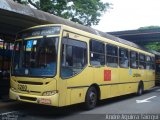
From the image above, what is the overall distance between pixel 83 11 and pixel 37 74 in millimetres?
18402

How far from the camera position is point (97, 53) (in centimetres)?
1078

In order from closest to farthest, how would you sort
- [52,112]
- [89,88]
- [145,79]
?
[52,112] < [89,88] < [145,79]

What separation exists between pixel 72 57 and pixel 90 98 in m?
1.92

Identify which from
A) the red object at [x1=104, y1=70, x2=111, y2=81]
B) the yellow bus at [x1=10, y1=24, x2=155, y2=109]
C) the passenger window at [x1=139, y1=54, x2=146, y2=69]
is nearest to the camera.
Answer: the yellow bus at [x1=10, y1=24, x2=155, y2=109]

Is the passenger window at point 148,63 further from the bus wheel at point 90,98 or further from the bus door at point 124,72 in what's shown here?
the bus wheel at point 90,98

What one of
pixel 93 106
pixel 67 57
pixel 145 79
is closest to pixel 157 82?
pixel 145 79

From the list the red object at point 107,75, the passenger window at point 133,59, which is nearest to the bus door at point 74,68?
the red object at point 107,75

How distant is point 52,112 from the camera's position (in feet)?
30.9

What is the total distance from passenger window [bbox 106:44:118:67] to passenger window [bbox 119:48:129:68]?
1.80 feet

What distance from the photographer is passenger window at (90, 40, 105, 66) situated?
1039 centimetres

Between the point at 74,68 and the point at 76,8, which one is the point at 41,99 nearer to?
the point at 74,68

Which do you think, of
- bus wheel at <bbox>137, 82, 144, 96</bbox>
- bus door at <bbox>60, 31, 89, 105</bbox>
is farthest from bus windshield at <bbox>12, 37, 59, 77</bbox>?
bus wheel at <bbox>137, 82, 144, 96</bbox>

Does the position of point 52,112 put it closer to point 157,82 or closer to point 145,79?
point 145,79

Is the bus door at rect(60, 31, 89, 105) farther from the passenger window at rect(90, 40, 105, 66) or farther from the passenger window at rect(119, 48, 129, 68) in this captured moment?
the passenger window at rect(119, 48, 129, 68)
